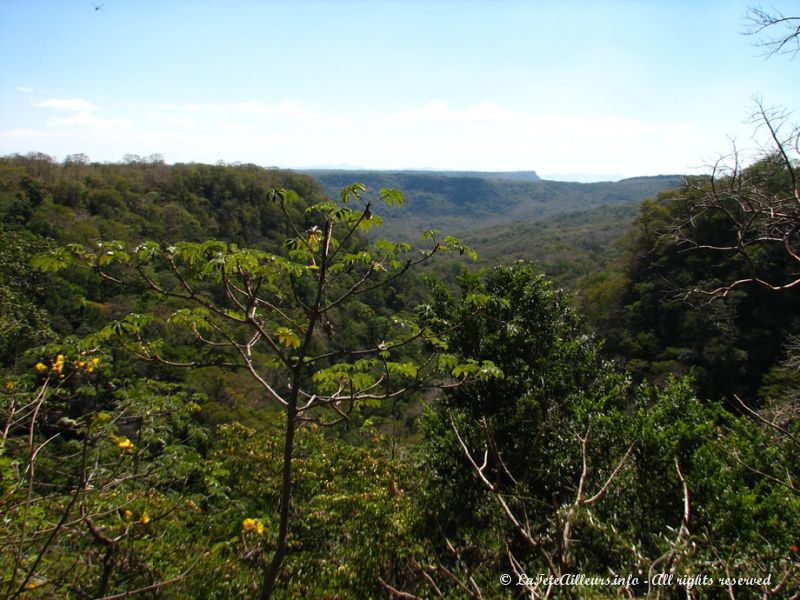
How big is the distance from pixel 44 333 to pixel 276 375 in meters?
14.9

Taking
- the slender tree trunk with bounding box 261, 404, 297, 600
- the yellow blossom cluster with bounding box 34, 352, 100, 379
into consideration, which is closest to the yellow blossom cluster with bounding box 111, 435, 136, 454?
the yellow blossom cluster with bounding box 34, 352, 100, 379

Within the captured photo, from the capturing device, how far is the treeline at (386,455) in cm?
307

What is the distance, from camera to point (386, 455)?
8891 mm

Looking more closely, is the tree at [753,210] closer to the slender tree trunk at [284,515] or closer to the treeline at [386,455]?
the treeline at [386,455]

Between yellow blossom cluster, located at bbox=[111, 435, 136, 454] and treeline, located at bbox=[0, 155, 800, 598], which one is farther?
yellow blossom cluster, located at bbox=[111, 435, 136, 454]

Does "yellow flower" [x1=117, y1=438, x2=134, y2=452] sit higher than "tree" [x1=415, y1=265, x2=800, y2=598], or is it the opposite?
"yellow flower" [x1=117, y1=438, x2=134, y2=452]

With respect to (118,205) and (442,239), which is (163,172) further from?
(442,239)

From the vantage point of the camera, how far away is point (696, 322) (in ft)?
82.4

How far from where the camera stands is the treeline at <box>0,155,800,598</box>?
3.07m

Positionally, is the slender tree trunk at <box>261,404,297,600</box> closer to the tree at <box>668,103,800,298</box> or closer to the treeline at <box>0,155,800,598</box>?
the treeline at <box>0,155,800,598</box>

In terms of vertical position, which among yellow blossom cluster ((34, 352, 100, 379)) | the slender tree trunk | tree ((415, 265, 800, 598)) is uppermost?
yellow blossom cluster ((34, 352, 100, 379))

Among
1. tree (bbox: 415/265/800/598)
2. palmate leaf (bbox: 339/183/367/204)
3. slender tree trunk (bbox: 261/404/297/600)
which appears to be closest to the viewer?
palmate leaf (bbox: 339/183/367/204)

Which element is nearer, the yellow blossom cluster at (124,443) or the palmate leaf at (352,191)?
the palmate leaf at (352,191)

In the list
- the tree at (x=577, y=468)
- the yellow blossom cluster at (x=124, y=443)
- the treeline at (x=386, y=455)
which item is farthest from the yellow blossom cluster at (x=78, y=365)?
the tree at (x=577, y=468)
